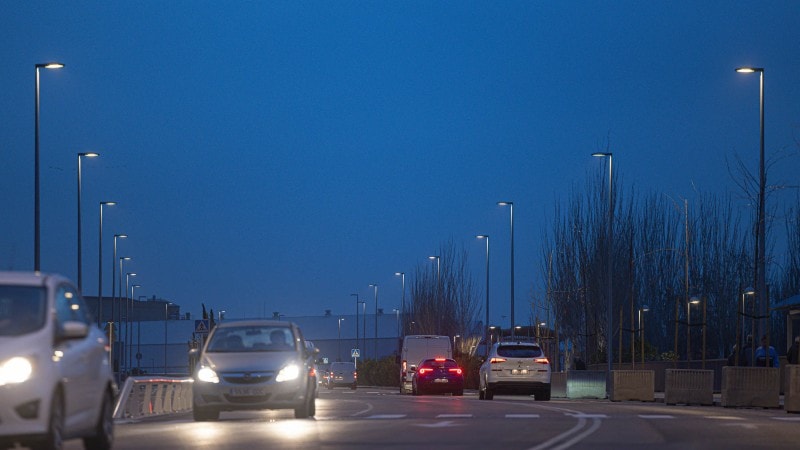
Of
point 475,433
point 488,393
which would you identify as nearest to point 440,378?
point 488,393

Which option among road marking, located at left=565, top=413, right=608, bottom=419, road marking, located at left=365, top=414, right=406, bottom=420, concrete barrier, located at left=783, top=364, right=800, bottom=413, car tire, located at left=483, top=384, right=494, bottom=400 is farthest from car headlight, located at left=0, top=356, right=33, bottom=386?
car tire, located at left=483, top=384, right=494, bottom=400

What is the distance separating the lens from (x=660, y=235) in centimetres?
8094

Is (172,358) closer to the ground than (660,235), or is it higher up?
closer to the ground

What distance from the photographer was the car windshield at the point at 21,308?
13086 millimetres

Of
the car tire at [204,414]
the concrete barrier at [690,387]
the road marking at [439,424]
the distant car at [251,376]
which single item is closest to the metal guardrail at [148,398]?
the car tire at [204,414]

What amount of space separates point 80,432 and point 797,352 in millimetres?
25773

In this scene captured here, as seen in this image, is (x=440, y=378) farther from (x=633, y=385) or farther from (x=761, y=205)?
(x=761, y=205)

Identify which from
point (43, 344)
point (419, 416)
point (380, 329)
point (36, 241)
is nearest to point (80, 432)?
point (43, 344)

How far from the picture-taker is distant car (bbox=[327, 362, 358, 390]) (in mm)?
89750

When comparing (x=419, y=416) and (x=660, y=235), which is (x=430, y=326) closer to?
(x=660, y=235)

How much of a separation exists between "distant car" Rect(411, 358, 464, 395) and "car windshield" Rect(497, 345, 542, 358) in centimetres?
1176

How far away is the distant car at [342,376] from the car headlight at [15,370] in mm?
77120

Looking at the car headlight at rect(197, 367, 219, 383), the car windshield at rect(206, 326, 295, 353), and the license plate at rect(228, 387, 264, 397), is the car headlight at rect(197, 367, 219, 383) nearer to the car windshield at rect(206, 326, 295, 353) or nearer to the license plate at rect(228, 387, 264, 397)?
the license plate at rect(228, 387, 264, 397)

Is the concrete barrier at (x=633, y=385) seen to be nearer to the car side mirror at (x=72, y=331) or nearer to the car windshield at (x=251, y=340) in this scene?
the car windshield at (x=251, y=340)
